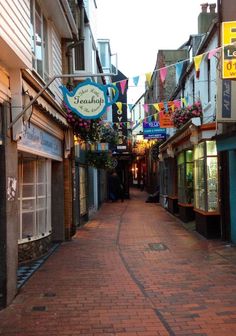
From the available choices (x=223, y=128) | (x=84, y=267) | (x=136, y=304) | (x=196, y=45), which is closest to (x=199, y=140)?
(x=223, y=128)

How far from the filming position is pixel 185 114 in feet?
52.7

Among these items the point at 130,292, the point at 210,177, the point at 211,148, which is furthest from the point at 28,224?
the point at 211,148

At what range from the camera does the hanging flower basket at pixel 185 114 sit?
603 inches

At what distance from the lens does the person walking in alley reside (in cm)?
3168

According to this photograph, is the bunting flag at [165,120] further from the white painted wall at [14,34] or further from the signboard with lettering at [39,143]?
the white painted wall at [14,34]

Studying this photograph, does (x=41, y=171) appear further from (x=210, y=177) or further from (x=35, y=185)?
(x=210, y=177)

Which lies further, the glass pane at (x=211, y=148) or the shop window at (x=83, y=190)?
the shop window at (x=83, y=190)

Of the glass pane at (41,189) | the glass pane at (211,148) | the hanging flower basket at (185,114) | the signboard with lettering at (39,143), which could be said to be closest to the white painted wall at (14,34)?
the signboard with lettering at (39,143)

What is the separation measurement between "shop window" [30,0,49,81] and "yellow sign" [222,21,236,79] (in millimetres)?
3780

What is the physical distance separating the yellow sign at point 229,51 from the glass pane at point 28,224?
4825 millimetres

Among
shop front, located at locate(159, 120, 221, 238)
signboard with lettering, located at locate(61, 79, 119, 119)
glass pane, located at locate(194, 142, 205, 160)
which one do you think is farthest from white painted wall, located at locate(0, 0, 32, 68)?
glass pane, located at locate(194, 142, 205, 160)

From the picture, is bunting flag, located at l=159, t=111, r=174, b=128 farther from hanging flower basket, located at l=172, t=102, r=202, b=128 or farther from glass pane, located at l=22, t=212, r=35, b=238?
glass pane, located at l=22, t=212, r=35, b=238

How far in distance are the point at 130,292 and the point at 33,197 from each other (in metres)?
3.57

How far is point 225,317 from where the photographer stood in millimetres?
6008
